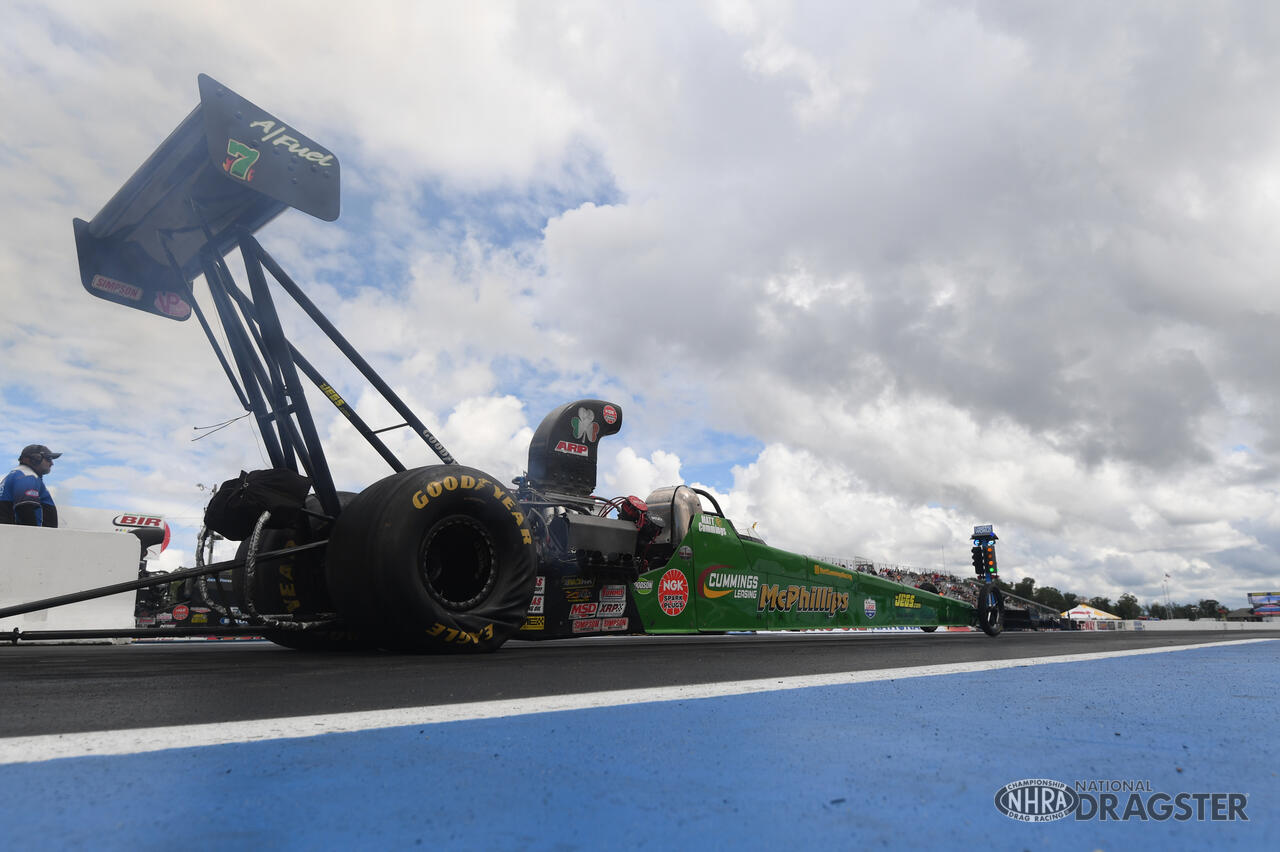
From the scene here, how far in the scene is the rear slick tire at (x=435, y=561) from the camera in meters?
3.89

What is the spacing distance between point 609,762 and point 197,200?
4804mm

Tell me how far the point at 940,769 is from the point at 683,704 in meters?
0.84

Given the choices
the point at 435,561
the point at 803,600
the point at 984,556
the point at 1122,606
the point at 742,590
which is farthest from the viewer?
the point at 1122,606

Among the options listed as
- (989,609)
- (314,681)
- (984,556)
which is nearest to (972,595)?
Result: (984,556)

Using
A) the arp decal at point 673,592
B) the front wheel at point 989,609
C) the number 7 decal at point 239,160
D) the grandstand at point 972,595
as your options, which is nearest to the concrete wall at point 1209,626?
the grandstand at point 972,595

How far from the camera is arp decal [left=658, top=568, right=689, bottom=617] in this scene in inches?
255

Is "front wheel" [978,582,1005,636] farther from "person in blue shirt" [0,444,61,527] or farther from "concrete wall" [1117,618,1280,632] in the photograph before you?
"concrete wall" [1117,618,1280,632]

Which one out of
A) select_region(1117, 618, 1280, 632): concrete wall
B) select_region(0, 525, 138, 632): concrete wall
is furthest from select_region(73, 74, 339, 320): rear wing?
select_region(1117, 618, 1280, 632): concrete wall

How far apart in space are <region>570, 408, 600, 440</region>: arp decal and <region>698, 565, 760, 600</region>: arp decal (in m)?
1.61

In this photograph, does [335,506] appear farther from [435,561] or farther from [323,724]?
[323,724]

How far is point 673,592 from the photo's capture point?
21.5 ft

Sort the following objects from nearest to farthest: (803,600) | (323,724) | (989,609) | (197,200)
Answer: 1. (323,724)
2. (197,200)
3. (803,600)
4. (989,609)

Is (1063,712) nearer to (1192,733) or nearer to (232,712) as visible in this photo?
(1192,733)

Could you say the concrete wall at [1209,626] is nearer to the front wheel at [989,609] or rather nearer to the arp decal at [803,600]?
the front wheel at [989,609]
